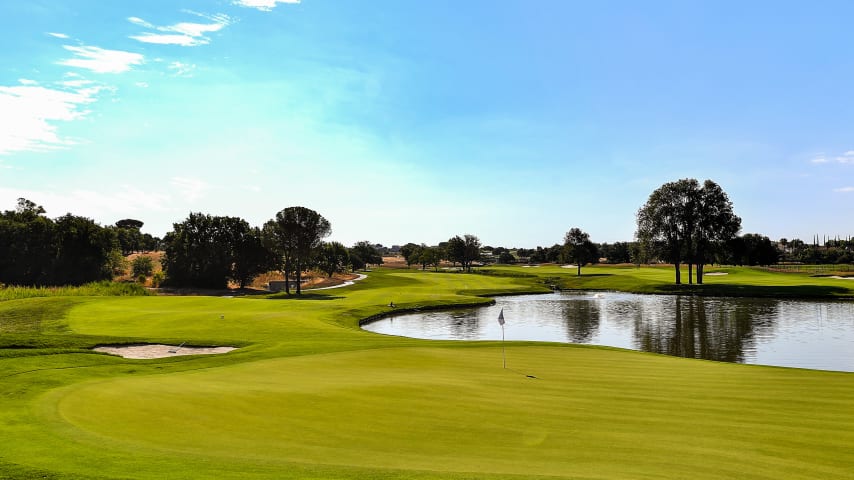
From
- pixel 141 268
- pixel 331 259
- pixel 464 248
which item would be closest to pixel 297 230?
pixel 331 259

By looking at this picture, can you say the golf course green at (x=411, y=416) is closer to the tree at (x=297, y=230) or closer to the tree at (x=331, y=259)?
the tree at (x=297, y=230)

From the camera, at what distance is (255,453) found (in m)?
9.80

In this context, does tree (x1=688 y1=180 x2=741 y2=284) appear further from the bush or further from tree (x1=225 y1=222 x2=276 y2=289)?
the bush

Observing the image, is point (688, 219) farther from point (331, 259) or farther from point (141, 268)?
point (141, 268)

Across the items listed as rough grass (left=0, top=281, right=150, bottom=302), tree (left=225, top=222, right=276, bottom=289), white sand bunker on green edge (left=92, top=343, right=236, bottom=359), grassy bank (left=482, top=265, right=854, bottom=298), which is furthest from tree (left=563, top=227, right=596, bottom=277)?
white sand bunker on green edge (left=92, top=343, right=236, bottom=359)

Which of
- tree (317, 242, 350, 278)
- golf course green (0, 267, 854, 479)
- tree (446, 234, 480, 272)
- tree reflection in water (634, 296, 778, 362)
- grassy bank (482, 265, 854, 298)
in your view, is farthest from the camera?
tree (446, 234, 480, 272)

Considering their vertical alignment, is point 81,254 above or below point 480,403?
above

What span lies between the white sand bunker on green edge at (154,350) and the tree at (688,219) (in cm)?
7485

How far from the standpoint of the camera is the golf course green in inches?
366

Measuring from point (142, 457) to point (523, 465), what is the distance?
7.07 meters

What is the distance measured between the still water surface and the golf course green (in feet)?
38.2

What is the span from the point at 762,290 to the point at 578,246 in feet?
167

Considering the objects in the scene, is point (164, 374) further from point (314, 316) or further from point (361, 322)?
point (361, 322)

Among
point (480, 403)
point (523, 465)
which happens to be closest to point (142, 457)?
point (523, 465)
